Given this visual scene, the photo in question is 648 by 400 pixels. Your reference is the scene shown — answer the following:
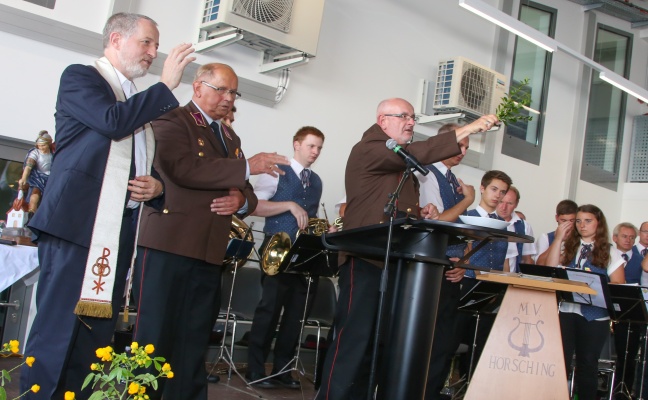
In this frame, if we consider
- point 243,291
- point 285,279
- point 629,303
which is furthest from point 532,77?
point 285,279

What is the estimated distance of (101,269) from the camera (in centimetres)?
275

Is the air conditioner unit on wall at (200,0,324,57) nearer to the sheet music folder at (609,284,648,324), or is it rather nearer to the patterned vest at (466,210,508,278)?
the patterned vest at (466,210,508,278)

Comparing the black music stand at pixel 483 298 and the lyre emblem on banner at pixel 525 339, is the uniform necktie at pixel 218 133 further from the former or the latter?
the lyre emblem on banner at pixel 525 339

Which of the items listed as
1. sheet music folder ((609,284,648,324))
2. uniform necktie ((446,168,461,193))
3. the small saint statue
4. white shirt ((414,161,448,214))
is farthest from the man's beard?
sheet music folder ((609,284,648,324))

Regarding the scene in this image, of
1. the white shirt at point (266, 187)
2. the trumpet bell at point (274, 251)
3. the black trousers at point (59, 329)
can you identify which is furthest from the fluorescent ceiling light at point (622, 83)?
the black trousers at point (59, 329)

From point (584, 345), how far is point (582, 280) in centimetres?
62

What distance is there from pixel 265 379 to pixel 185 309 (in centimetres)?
208

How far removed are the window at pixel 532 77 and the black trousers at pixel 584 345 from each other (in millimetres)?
3887

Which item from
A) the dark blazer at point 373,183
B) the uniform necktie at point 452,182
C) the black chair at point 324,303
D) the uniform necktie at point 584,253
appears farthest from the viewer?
the black chair at point 324,303

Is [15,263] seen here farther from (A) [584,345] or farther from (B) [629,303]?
(B) [629,303]

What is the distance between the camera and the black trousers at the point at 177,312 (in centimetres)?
317

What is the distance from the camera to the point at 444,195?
512 cm

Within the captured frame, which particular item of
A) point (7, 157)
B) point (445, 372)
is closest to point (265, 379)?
point (445, 372)

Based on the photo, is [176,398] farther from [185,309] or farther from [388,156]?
[388,156]
